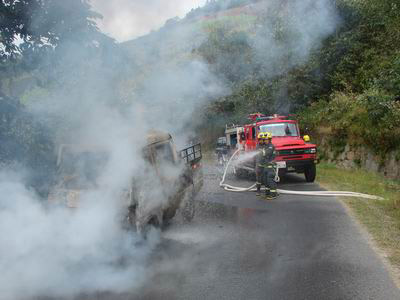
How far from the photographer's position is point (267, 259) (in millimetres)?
6172

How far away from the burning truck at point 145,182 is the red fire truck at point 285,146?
18.8 ft

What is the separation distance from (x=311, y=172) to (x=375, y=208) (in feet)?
14.7

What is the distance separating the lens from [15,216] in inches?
232

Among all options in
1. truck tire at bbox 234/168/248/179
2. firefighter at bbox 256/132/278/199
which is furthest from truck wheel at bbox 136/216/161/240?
truck tire at bbox 234/168/248/179

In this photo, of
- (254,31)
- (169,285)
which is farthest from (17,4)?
(254,31)

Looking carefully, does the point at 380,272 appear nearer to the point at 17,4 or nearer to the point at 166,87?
the point at 17,4

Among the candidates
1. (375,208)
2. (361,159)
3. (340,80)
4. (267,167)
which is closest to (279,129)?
(267,167)

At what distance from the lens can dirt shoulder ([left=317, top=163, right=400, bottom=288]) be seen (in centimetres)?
661

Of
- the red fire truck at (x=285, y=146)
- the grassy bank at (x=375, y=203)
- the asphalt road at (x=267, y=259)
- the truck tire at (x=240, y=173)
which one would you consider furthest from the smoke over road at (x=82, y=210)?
the truck tire at (x=240, y=173)

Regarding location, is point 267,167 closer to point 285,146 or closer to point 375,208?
point 285,146

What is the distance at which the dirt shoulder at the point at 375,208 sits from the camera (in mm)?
6607

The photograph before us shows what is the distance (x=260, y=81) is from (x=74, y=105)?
46.0 feet

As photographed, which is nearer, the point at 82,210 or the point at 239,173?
the point at 82,210

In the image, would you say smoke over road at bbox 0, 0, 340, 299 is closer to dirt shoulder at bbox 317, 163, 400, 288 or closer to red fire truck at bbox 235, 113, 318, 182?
dirt shoulder at bbox 317, 163, 400, 288
